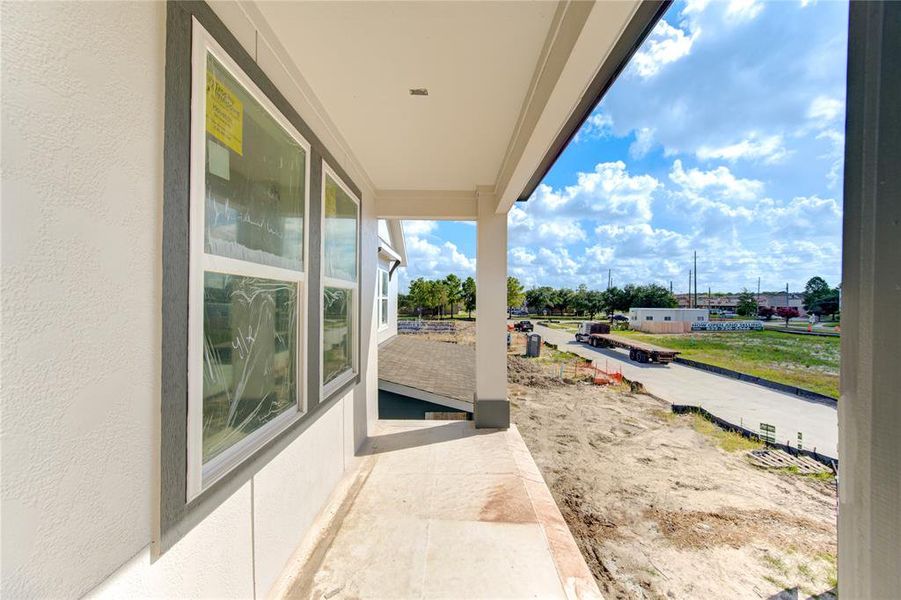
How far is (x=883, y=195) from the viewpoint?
525 millimetres

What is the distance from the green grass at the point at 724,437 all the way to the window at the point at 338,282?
8.12 m

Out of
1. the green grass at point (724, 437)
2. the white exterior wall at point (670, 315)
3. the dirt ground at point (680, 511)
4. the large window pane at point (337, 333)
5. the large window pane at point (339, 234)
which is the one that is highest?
the large window pane at point (339, 234)

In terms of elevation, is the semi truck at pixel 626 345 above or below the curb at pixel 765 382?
above

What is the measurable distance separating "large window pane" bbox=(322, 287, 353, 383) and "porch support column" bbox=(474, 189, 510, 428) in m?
1.79

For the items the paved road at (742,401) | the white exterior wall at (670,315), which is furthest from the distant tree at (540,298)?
the paved road at (742,401)

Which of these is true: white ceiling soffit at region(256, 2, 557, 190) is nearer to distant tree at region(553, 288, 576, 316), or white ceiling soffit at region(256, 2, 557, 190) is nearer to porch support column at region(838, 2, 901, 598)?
porch support column at region(838, 2, 901, 598)

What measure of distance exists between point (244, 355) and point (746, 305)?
3812 cm

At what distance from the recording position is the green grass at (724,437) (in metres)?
7.13

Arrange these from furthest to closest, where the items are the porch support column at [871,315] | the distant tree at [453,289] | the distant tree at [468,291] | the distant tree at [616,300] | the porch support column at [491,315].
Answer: the distant tree at [616,300] < the distant tree at [468,291] < the distant tree at [453,289] < the porch support column at [491,315] < the porch support column at [871,315]

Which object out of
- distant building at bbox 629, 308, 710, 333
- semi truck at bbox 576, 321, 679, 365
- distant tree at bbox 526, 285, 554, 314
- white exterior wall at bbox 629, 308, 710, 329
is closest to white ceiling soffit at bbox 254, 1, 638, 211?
semi truck at bbox 576, 321, 679, 365

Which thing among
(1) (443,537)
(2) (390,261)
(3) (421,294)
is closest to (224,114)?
(1) (443,537)

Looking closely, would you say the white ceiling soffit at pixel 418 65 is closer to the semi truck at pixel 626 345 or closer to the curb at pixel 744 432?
the curb at pixel 744 432

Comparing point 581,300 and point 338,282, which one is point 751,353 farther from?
point 581,300

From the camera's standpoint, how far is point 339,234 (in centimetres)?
327
